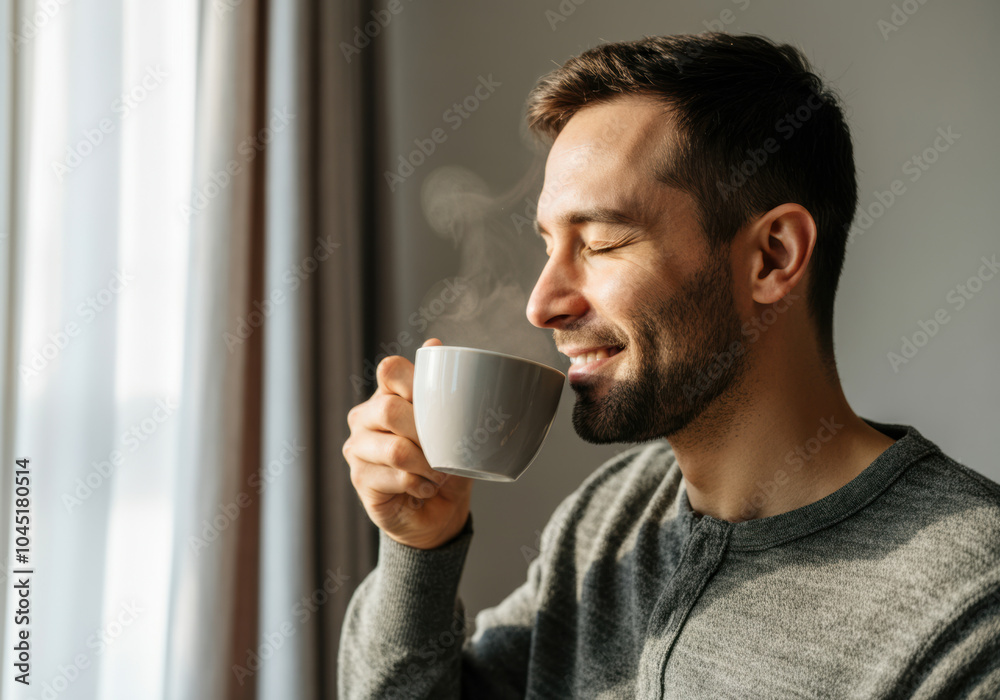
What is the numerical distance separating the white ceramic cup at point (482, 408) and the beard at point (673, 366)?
126 millimetres

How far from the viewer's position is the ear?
0.96m

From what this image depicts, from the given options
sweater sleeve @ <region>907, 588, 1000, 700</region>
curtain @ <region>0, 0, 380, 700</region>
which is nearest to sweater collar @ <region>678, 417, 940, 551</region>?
sweater sleeve @ <region>907, 588, 1000, 700</region>

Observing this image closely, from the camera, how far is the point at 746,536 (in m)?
0.90

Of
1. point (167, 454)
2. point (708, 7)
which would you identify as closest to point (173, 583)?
point (167, 454)

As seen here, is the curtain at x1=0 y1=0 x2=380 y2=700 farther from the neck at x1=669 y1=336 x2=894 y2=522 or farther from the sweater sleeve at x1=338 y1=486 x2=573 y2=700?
the neck at x1=669 y1=336 x2=894 y2=522

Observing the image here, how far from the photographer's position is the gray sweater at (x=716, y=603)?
76cm

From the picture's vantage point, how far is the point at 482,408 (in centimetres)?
77

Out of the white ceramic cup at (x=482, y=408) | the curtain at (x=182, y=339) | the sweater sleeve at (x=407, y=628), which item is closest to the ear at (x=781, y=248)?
the white ceramic cup at (x=482, y=408)

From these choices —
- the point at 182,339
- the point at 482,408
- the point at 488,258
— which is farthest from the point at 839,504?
the point at 182,339

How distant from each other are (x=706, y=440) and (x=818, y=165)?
1.50ft

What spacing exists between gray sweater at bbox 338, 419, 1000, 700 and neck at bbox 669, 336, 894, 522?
5cm

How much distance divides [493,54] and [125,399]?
1.23 meters

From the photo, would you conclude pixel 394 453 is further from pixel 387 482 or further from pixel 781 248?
pixel 781 248

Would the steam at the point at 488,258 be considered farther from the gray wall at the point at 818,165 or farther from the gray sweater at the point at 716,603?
the gray sweater at the point at 716,603
